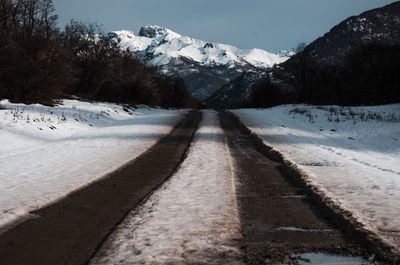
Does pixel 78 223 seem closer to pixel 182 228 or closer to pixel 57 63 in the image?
pixel 182 228

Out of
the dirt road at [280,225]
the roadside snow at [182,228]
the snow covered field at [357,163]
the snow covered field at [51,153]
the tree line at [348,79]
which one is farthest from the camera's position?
the tree line at [348,79]

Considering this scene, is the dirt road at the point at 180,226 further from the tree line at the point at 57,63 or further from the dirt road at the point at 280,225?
the tree line at the point at 57,63

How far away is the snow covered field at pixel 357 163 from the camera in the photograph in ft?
14.9

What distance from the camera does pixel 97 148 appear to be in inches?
405

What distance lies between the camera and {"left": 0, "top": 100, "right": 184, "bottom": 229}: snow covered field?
17.7ft

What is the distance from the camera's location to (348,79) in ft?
172

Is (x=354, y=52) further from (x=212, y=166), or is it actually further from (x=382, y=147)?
(x=212, y=166)

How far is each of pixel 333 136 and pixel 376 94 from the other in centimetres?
3385

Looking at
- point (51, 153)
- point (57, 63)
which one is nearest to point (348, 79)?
point (57, 63)

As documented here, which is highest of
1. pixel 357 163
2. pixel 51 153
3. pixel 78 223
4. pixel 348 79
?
pixel 348 79

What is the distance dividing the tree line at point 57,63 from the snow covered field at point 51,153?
1.84 meters

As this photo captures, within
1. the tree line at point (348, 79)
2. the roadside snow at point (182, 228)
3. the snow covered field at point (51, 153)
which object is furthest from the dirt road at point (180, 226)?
the tree line at point (348, 79)

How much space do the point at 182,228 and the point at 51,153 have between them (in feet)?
22.6

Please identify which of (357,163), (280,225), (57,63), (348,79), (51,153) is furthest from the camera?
(348,79)
